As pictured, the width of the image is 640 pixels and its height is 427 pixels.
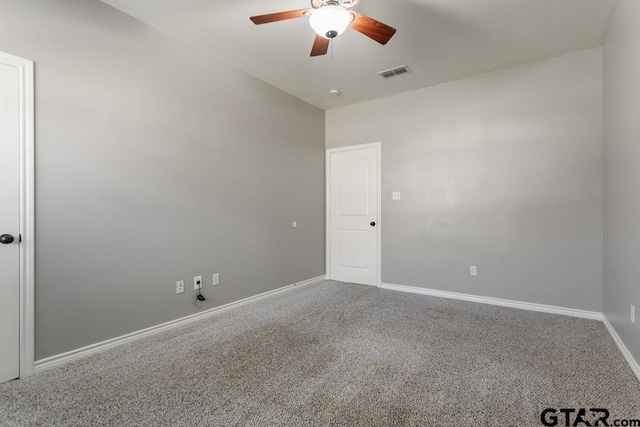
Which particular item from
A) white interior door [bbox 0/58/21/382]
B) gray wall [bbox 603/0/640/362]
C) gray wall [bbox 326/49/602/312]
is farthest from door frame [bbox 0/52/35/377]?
gray wall [bbox 603/0/640/362]

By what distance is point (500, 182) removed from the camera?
339 centimetres

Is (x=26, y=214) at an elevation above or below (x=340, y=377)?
above

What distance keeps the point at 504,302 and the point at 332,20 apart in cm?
337

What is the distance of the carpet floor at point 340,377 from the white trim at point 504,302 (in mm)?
157

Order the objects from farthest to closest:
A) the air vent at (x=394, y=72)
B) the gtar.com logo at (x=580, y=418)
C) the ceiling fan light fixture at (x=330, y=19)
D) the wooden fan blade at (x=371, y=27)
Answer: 1. the air vent at (x=394, y=72)
2. the wooden fan blade at (x=371, y=27)
3. the ceiling fan light fixture at (x=330, y=19)
4. the gtar.com logo at (x=580, y=418)

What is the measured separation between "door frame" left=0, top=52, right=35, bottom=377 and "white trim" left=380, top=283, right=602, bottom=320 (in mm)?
3609

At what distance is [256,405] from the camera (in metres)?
1.65

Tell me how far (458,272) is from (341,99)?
2.81 m

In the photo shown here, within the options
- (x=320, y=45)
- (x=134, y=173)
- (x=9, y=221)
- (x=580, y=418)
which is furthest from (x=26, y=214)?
(x=580, y=418)

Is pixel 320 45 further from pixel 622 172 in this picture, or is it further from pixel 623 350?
pixel 623 350

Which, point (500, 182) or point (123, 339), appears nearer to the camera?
point (123, 339)

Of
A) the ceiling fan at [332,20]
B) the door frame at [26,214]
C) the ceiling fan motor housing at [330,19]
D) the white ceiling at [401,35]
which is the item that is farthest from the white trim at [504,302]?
the door frame at [26,214]

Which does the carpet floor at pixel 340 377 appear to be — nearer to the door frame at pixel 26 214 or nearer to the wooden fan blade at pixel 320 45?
the door frame at pixel 26 214

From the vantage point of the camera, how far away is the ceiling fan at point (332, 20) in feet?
5.88
